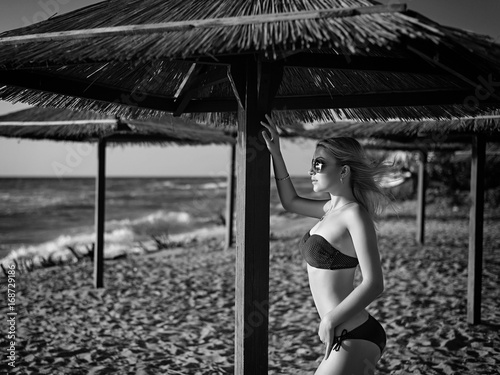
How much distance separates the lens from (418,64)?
100.0 inches

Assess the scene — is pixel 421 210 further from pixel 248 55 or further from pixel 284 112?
pixel 248 55

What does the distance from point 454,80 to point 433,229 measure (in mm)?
11849

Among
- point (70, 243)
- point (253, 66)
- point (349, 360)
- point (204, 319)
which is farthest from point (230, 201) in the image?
point (70, 243)

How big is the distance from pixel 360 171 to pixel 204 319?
3.75m

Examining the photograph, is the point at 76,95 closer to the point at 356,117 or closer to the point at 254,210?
the point at 254,210

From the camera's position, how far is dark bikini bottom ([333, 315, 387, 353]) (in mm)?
2189

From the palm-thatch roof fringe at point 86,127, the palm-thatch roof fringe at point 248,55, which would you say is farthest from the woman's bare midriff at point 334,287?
the palm-thatch roof fringe at point 86,127

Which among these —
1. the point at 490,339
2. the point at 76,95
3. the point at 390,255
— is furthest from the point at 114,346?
the point at 390,255

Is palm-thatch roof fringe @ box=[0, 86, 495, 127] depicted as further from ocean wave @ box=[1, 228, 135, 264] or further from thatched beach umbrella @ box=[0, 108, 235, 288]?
ocean wave @ box=[1, 228, 135, 264]

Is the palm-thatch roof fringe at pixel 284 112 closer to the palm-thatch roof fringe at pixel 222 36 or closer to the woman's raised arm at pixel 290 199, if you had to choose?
the palm-thatch roof fringe at pixel 222 36

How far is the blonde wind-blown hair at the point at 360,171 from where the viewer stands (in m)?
2.43

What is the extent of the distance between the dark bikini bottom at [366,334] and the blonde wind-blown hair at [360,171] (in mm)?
485

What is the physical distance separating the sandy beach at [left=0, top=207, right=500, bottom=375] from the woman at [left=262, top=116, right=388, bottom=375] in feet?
6.96

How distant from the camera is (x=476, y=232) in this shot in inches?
215
